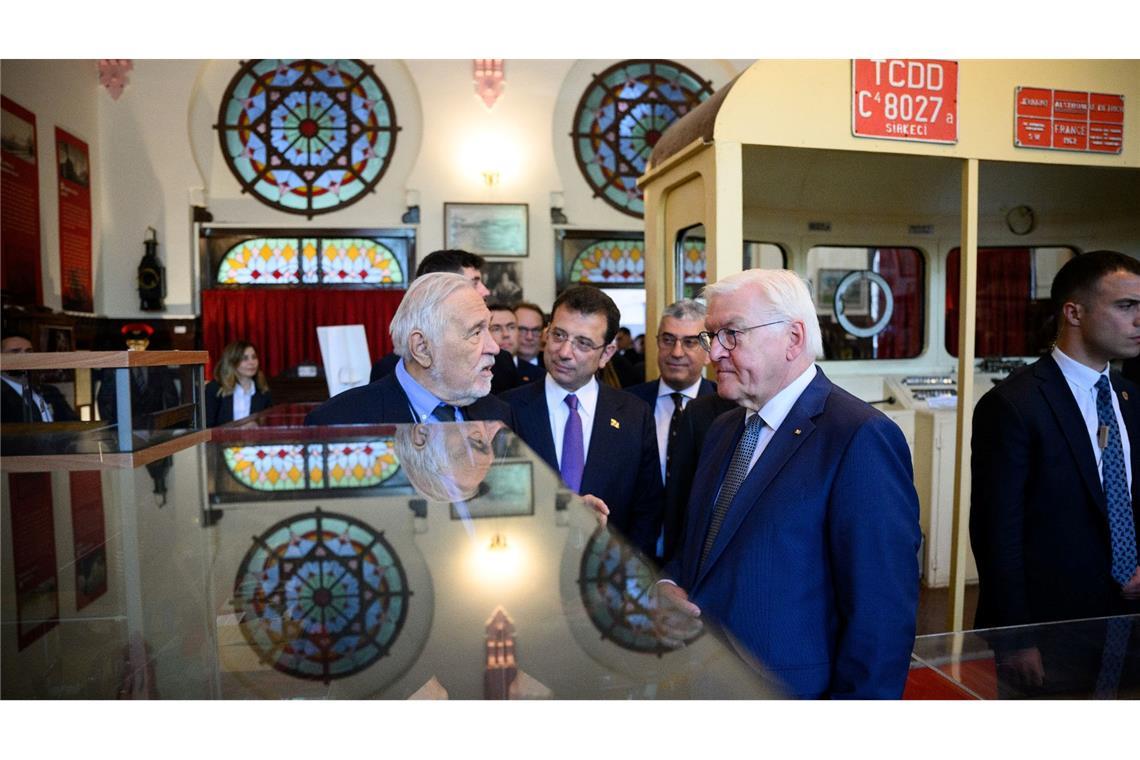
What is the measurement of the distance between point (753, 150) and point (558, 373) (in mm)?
2159

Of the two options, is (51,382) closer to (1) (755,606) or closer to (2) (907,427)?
(1) (755,606)

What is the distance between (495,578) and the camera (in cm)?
77

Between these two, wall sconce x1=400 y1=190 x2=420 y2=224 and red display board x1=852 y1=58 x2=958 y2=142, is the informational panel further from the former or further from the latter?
wall sconce x1=400 y1=190 x2=420 y2=224

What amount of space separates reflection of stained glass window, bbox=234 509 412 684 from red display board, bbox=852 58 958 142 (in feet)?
10.1

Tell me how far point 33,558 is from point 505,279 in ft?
41.5

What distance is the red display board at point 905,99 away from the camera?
3.39 m

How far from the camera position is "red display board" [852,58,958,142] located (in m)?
3.39

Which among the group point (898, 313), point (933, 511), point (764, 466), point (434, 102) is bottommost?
point (933, 511)

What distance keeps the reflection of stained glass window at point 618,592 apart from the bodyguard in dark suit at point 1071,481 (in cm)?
217

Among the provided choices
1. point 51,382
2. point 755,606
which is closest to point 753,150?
point 755,606

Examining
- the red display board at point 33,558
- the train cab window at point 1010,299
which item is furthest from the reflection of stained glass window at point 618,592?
the train cab window at point 1010,299

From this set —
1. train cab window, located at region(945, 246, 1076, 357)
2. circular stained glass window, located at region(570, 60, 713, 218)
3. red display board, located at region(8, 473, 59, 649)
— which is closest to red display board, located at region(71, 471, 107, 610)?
red display board, located at region(8, 473, 59, 649)

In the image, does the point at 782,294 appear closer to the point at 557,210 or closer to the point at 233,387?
the point at 233,387

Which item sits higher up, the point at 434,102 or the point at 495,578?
the point at 434,102
